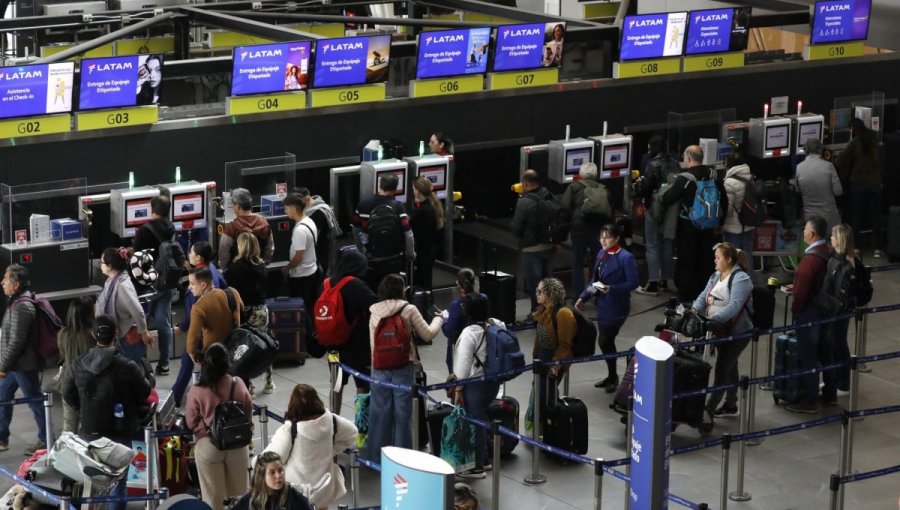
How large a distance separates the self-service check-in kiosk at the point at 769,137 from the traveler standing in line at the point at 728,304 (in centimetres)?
541

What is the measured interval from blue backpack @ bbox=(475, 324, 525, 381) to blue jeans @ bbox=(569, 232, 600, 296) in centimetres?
425

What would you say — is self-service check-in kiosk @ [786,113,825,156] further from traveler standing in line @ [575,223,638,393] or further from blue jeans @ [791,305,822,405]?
traveler standing in line @ [575,223,638,393]

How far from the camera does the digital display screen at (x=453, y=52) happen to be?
14.6 m

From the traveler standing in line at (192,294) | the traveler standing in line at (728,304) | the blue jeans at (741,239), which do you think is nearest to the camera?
the traveler standing in line at (728,304)

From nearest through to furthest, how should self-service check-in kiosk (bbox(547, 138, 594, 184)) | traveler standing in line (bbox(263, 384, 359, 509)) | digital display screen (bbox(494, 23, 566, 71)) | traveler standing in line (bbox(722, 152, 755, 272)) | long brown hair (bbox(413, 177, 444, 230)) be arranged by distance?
traveler standing in line (bbox(263, 384, 359, 509)) < long brown hair (bbox(413, 177, 444, 230)) < traveler standing in line (bbox(722, 152, 755, 272)) < digital display screen (bbox(494, 23, 566, 71)) < self-service check-in kiosk (bbox(547, 138, 594, 184))

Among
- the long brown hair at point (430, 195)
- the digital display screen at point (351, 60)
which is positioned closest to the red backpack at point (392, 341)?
the long brown hair at point (430, 195)

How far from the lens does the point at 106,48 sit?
→ 17.3 meters

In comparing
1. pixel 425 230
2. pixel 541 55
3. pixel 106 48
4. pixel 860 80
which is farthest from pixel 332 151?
pixel 860 80

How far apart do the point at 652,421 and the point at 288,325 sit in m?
6.10

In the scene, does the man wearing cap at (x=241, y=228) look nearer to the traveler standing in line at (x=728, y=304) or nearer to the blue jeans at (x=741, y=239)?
the traveler standing in line at (x=728, y=304)

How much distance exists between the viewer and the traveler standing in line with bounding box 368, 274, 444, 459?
9.95 metres

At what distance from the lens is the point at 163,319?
12211 mm

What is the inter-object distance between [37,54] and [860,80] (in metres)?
9.55

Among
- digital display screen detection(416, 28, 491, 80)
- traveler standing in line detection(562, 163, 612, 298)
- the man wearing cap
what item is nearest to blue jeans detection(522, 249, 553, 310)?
traveler standing in line detection(562, 163, 612, 298)
